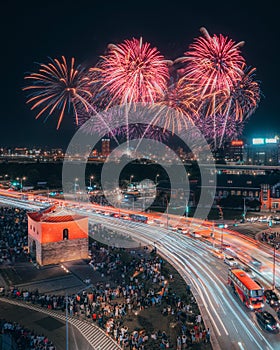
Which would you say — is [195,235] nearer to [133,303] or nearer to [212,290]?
[212,290]

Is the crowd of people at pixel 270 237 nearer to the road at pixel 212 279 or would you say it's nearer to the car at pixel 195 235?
the road at pixel 212 279

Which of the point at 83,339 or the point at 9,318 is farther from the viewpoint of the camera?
the point at 9,318

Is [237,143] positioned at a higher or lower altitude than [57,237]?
higher

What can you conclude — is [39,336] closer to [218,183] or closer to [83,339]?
[83,339]

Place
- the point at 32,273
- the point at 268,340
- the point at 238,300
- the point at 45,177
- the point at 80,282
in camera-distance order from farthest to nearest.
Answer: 1. the point at 45,177
2. the point at 32,273
3. the point at 80,282
4. the point at 238,300
5. the point at 268,340

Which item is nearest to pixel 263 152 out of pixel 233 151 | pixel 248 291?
pixel 233 151

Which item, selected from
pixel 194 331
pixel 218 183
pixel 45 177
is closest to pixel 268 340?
pixel 194 331

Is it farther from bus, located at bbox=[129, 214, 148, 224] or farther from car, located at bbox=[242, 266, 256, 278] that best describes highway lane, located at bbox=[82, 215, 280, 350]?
bus, located at bbox=[129, 214, 148, 224]
